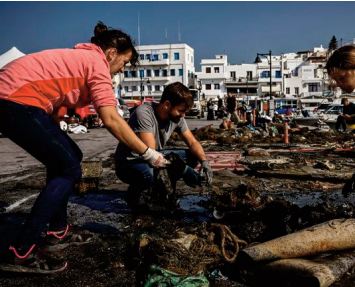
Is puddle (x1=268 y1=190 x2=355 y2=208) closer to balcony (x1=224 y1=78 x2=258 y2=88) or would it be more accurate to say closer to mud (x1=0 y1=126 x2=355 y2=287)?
mud (x1=0 y1=126 x2=355 y2=287)

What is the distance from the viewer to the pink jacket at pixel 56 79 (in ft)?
8.82

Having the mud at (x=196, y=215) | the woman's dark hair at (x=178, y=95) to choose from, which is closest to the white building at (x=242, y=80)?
the mud at (x=196, y=215)

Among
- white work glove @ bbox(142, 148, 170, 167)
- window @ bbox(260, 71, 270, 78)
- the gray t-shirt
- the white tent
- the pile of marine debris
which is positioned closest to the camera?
white work glove @ bbox(142, 148, 170, 167)

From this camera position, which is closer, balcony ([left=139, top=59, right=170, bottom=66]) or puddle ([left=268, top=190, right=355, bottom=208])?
puddle ([left=268, top=190, right=355, bottom=208])

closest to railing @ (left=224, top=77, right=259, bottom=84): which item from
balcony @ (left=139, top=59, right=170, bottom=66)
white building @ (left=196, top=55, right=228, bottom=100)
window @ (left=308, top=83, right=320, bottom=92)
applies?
white building @ (left=196, top=55, right=228, bottom=100)

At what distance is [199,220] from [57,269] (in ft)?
5.21

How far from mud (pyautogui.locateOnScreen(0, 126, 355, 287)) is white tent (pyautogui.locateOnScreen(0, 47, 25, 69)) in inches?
467

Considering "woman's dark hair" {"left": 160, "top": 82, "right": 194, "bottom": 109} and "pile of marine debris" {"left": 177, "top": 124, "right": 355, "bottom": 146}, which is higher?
"woman's dark hair" {"left": 160, "top": 82, "right": 194, "bottom": 109}

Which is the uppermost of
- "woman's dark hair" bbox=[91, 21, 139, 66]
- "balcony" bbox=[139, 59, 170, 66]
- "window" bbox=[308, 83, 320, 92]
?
"balcony" bbox=[139, 59, 170, 66]

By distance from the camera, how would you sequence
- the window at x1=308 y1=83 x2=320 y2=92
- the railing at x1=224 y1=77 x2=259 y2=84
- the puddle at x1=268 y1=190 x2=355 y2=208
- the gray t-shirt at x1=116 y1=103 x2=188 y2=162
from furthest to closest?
the railing at x1=224 y1=77 x2=259 y2=84
the window at x1=308 y1=83 x2=320 y2=92
the puddle at x1=268 y1=190 x2=355 y2=208
the gray t-shirt at x1=116 y1=103 x2=188 y2=162

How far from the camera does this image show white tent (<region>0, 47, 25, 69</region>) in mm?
17281

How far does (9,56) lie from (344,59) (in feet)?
56.1

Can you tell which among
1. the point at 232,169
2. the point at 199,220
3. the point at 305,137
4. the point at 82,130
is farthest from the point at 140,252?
the point at 82,130

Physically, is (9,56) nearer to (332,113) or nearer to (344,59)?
(344,59)
